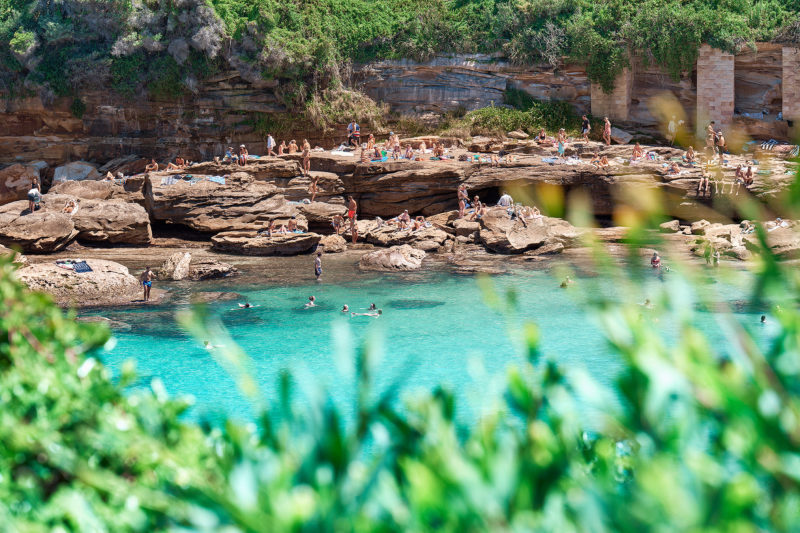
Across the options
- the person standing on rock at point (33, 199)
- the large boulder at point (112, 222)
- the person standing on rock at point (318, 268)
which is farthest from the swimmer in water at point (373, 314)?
the person standing on rock at point (33, 199)

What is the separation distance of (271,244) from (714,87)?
17910mm

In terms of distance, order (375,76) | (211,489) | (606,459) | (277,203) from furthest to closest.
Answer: (375,76), (277,203), (606,459), (211,489)

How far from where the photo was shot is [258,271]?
2227cm

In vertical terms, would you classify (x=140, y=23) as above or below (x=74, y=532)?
above

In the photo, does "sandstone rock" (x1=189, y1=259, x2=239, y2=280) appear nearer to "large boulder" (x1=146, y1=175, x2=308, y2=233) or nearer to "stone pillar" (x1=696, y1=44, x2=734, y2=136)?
"large boulder" (x1=146, y1=175, x2=308, y2=233)

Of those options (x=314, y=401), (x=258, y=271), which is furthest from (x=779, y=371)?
(x=258, y=271)

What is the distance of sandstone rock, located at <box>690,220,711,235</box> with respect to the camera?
2444 cm

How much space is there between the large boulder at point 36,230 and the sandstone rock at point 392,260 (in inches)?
343

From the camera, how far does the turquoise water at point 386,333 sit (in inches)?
527

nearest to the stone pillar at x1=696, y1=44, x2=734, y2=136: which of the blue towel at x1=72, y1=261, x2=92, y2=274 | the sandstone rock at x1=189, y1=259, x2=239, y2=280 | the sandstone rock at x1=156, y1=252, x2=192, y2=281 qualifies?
the sandstone rock at x1=189, y1=259, x2=239, y2=280

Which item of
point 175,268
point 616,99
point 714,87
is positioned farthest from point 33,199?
point 714,87

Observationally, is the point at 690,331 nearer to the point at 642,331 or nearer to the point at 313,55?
the point at 642,331

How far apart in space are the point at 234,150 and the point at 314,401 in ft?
97.5

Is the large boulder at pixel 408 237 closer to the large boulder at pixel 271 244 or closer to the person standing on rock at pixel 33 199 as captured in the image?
the large boulder at pixel 271 244
